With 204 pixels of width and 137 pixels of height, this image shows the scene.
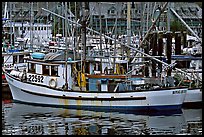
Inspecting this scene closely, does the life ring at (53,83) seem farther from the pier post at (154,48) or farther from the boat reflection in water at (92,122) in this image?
the pier post at (154,48)

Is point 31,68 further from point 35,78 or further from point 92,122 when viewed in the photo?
point 92,122

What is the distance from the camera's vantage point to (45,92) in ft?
107

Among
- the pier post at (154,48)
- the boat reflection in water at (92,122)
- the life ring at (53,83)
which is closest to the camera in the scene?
the boat reflection in water at (92,122)

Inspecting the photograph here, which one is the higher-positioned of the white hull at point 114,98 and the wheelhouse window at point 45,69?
the wheelhouse window at point 45,69

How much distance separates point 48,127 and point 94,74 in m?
7.38

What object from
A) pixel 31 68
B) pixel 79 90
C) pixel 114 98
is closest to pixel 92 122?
pixel 114 98

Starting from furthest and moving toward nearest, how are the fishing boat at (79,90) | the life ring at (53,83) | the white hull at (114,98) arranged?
the life ring at (53,83), the fishing boat at (79,90), the white hull at (114,98)

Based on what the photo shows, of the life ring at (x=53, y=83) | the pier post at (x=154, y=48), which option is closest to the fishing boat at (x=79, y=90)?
the life ring at (x=53, y=83)

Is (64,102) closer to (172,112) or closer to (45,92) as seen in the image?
(45,92)

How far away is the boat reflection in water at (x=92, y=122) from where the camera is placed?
24359 millimetres

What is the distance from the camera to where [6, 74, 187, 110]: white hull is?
1188 inches

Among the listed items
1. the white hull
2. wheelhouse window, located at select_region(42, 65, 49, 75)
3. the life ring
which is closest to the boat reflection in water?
the white hull

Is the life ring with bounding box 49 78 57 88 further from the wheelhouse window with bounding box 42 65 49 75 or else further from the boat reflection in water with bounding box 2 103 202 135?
the boat reflection in water with bounding box 2 103 202 135

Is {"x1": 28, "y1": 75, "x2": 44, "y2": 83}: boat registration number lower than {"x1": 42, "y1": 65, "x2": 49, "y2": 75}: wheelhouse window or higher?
lower
